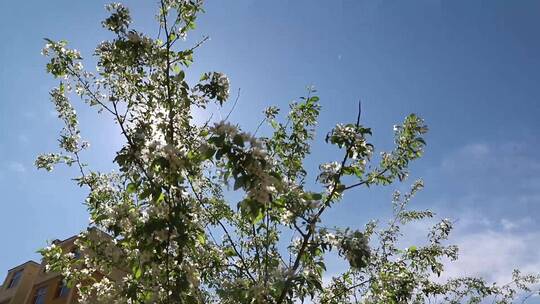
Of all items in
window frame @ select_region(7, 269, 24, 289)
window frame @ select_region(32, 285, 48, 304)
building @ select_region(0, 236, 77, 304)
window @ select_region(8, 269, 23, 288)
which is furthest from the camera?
window @ select_region(8, 269, 23, 288)

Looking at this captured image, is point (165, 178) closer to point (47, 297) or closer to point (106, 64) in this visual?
point (106, 64)

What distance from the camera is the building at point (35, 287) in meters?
24.0

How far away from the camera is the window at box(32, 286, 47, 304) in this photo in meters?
25.2

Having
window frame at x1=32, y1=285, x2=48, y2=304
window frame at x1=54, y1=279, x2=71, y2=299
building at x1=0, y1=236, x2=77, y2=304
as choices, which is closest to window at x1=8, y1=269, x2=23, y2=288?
building at x1=0, y1=236, x2=77, y2=304

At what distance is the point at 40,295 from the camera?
25.7 metres

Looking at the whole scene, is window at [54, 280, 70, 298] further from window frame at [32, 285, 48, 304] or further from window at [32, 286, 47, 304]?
window at [32, 286, 47, 304]

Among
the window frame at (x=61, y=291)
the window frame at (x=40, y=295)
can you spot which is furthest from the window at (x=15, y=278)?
the window frame at (x=61, y=291)

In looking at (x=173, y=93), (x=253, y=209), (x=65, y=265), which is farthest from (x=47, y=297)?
(x=253, y=209)

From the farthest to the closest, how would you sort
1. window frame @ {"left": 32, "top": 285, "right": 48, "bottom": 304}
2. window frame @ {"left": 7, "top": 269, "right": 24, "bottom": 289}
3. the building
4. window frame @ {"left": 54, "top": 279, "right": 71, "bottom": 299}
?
window frame @ {"left": 7, "top": 269, "right": 24, "bottom": 289} → window frame @ {"left": 32, "top": 285, "right": 48, "bottom": 304} → the building → window frame @ {"left": 54, "top": 279, "right": 71, "bottom": 299}

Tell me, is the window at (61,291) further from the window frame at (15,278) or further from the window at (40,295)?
the window frame at (15,278)

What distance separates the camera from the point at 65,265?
5.72 metres

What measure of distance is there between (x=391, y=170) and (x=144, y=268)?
317cm

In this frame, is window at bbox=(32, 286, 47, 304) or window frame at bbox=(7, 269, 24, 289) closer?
window at bbox=(32, 286, 47, 304)

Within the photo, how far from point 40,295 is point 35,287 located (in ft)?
3.38
